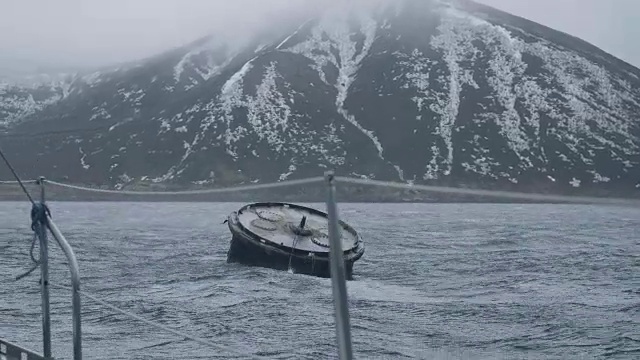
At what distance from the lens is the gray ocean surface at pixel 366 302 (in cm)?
2427

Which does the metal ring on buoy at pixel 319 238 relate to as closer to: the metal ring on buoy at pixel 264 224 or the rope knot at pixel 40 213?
the metal ring on buoy at pixel 264 224

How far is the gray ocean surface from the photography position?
24266 mm

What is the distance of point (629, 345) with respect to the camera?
25.2 metres

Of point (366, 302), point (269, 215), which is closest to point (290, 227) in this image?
point (269, 215)

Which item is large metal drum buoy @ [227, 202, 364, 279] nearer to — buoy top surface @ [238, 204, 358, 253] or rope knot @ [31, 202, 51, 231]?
buoy top surface @ [238, 204, 358, 253]

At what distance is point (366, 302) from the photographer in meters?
33.2

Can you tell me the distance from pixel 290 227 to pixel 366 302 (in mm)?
11332

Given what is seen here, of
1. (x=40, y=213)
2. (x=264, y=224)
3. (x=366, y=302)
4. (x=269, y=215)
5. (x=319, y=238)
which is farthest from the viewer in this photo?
(x=269, y=215)

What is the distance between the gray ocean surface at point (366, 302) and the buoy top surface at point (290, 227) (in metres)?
2.13

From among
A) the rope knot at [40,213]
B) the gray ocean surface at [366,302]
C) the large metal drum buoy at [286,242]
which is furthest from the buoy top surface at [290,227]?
the rope knot at [40,213]

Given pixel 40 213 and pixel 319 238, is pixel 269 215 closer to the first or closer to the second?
pixel 319 238

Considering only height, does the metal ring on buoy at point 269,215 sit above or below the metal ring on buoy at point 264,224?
above

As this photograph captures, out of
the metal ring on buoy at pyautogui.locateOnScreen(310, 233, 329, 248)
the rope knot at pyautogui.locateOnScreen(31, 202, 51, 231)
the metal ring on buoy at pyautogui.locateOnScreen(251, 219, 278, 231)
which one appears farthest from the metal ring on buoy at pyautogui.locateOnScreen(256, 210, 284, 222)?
the rope knot at pyautogui.locateOnScreen(31, 202, 51, 231)

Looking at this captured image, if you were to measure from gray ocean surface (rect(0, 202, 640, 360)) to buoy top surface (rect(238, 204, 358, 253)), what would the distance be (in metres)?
2.13
